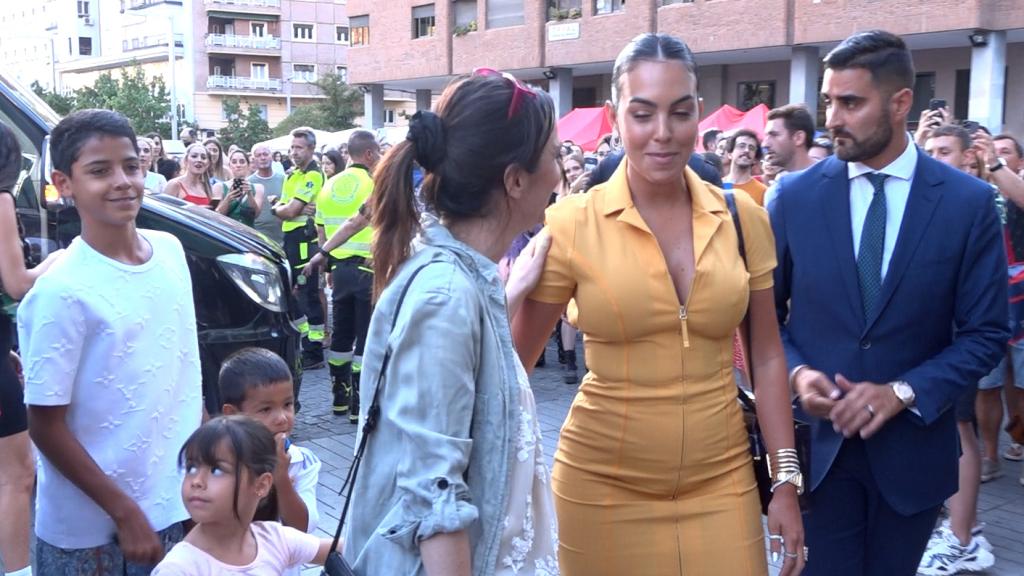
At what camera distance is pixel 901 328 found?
2.82m

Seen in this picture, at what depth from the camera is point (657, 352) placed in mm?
2564

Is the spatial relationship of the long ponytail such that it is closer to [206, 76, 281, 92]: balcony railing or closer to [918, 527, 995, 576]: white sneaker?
[918, 527, 995, 576]: white sneaker

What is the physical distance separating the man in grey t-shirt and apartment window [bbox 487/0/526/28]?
80.8 ft

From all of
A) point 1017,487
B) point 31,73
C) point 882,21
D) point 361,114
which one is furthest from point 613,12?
point 31,73

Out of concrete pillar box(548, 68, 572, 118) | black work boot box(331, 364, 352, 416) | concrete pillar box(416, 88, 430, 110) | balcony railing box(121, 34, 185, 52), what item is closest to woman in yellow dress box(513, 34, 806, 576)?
black work boot box(331, 364, 352, 416)

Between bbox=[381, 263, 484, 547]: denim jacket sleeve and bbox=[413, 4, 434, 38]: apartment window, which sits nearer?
bbox=[381, 263, 484, 547]: denim jacket sleeve

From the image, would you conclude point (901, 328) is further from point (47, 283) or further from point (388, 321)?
point (47, 283)

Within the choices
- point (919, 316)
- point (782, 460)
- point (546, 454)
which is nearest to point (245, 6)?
point (546, 454)

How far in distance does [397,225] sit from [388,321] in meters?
0.20

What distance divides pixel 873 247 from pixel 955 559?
2646 mm

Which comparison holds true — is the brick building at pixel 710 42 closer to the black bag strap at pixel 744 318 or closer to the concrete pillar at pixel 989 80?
the concrete pillar at pixel 989 80

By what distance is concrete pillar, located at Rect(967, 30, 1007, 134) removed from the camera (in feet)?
75.9

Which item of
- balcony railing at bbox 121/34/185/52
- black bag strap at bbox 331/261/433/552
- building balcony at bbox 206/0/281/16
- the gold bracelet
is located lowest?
the gold bracelet

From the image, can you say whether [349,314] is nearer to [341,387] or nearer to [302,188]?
[341,387]
